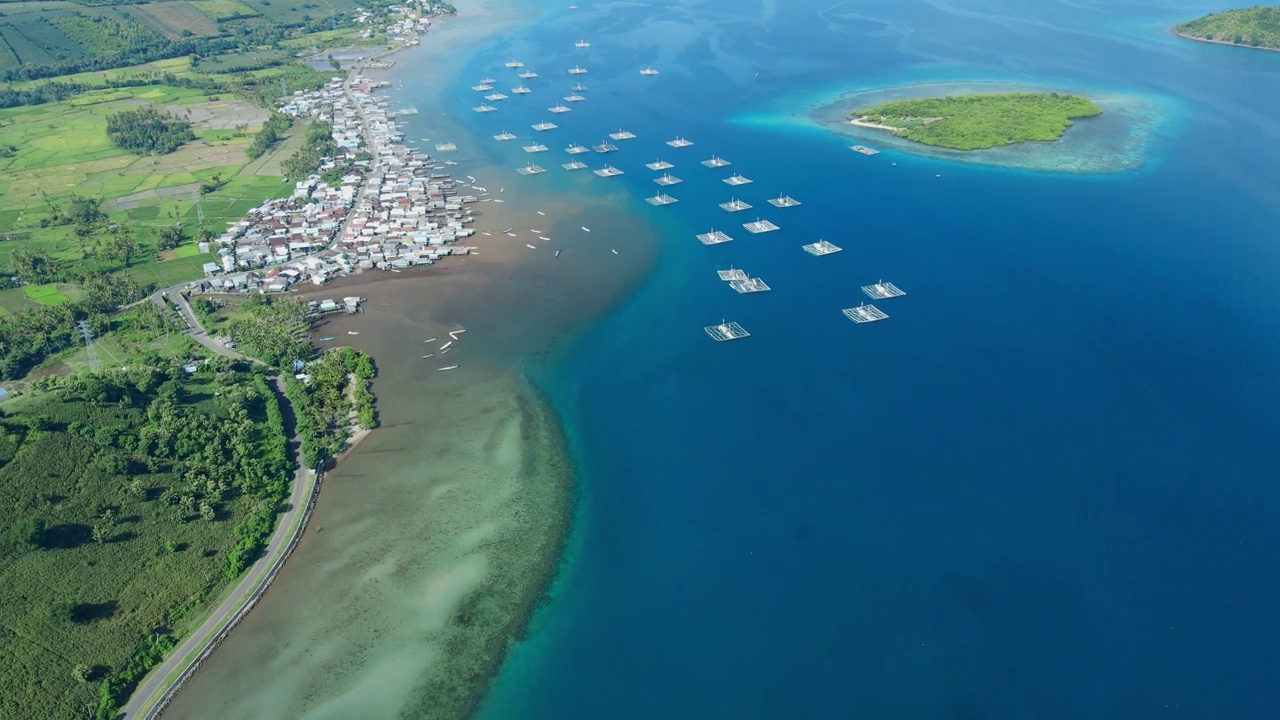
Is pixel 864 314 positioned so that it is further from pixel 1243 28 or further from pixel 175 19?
pixel 175 19

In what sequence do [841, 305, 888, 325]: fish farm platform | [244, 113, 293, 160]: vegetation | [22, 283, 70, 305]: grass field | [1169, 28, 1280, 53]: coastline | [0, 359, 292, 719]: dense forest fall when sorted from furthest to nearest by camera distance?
[1169, 28, 1280, 53]: coastline < [244, 113, 293, 160]: vegetation < [22, 283, 70, 305]: grass field < [841, 305, 888, 325]: fish farm platform < [0, 359, 292, 719]: dense forest

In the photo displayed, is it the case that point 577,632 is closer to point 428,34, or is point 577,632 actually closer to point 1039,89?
point 1039,89

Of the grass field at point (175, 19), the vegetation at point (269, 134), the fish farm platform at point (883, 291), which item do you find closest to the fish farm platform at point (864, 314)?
the fish farm platform at point (883, 291)

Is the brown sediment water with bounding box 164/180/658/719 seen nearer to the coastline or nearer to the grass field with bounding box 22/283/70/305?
the grass field with bounding box 22/283/70/305

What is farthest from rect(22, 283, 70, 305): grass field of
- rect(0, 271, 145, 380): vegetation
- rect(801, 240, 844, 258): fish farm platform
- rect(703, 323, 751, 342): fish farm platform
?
rect(801, 240, 844, 258): fish farm platform

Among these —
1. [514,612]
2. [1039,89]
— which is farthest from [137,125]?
[1039,89]

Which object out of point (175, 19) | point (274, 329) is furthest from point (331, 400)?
point (175, 19)
